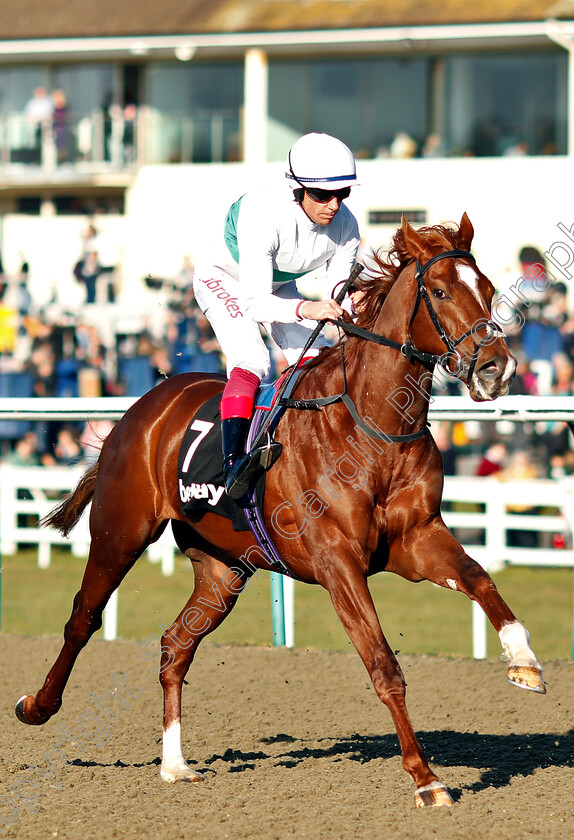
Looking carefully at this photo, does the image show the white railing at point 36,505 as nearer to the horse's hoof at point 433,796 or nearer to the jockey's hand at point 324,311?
the jockey's hand at point 324,311

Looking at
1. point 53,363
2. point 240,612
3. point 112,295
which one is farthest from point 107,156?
point 240,612

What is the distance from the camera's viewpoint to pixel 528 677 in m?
3.48

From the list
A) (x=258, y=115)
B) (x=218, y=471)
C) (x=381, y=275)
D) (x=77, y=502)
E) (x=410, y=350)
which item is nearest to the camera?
(x=410, y=350)

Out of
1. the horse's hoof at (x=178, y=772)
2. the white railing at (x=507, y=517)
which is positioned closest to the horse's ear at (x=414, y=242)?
the horse's hoof at (x=178, y=772)

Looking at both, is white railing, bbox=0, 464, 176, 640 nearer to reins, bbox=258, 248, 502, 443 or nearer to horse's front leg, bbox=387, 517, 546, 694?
reins, bbox=258, 248, 502, 443

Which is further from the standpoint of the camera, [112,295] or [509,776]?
[112,295]

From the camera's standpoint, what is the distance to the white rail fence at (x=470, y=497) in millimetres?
5785

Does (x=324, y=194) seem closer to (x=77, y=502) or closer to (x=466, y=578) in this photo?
(x=466, y=578)

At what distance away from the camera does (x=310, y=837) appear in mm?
3377

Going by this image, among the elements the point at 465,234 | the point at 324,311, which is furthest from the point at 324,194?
the point at 465,234

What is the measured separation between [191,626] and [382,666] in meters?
1.28

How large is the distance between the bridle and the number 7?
2.83ft

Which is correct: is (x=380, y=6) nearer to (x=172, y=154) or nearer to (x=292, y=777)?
(x=172, y=154)

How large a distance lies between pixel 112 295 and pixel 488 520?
10669mm
